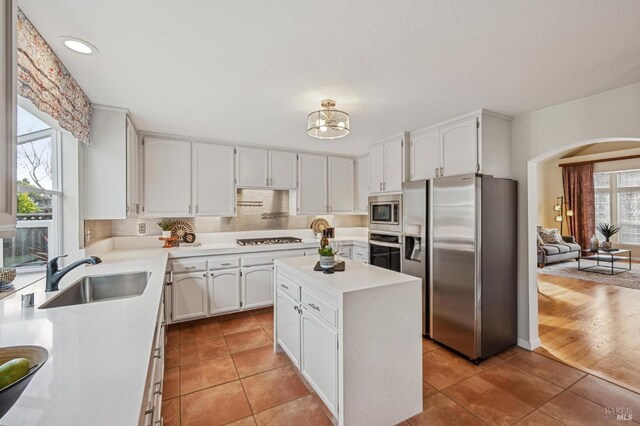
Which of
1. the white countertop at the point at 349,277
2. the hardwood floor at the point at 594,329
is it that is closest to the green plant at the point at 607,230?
the hardwood floor at the point at 594,329

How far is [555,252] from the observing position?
6.42 metres

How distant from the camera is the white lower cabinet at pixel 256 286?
3580mm

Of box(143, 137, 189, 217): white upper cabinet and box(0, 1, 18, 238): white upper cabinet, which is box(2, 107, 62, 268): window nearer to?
box(143, 137, 189, 217): white upper cabinet

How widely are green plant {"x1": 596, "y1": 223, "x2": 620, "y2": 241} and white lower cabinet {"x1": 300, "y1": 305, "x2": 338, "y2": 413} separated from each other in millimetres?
8681

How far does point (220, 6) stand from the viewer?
1328 millimetres

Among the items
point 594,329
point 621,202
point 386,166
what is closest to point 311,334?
→ point 386,166

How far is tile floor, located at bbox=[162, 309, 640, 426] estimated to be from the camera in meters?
1.87

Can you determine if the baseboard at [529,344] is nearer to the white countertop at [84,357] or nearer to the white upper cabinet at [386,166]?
the white upper cabinet at [386,166]

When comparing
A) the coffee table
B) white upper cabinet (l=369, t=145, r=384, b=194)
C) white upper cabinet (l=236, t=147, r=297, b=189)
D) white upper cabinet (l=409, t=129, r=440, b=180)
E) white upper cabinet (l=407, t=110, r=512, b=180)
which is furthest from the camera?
the coffee table

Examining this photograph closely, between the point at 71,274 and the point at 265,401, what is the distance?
1689 mm

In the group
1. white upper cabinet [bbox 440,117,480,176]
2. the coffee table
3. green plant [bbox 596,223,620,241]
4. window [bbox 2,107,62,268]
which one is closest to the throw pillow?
the coffee table

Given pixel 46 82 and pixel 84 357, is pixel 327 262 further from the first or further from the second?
pixel 46 82

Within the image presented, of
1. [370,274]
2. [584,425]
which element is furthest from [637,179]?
[370,274]

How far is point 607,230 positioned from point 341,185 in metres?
7.17
